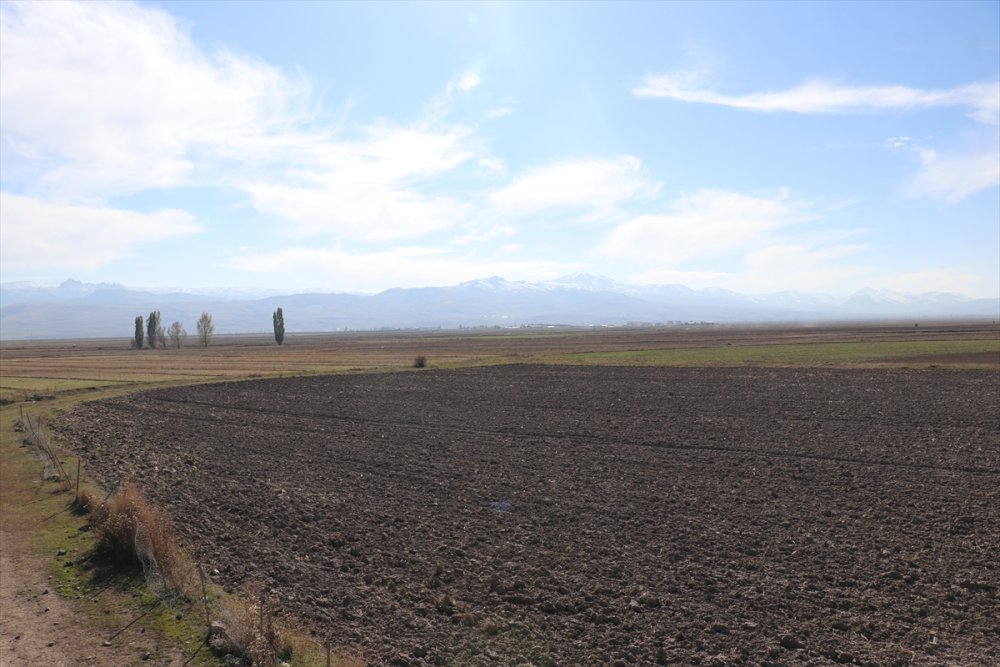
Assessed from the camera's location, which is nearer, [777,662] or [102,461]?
[777,662]

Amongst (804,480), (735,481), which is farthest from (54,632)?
(804,480)

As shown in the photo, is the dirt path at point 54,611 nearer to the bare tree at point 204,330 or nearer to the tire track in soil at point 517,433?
the tire track in soil at point 517,433

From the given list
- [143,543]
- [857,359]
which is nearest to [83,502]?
[143,543]

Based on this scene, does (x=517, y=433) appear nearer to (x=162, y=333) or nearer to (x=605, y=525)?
(x=605, y=525)

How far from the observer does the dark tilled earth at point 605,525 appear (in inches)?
348

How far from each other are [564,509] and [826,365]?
4227 cm

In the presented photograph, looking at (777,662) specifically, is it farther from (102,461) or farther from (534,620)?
(102,461)

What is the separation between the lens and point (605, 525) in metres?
13.2

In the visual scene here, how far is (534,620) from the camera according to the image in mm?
9195

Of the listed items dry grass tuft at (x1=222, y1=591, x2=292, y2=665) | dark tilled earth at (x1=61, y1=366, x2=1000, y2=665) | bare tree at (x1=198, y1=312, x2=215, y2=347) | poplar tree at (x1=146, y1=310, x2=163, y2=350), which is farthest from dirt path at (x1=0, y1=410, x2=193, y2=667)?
bare tree at (x1=198, y1=312, x2=215, y2=347)

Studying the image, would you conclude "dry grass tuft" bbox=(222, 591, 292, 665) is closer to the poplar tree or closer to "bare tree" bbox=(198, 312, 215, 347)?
the poplar tree

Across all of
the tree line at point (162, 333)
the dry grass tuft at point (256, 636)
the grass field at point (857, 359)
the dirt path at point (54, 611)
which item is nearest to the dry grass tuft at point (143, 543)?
the dirt path at point (54, 611)

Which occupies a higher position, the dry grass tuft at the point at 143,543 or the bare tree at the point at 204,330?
the bare tree at the point at 204,330

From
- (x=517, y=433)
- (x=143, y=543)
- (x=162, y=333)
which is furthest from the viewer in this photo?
(x=162, y=333)
